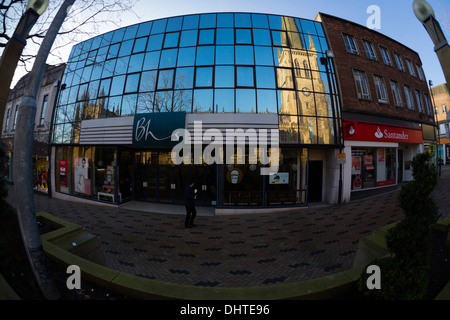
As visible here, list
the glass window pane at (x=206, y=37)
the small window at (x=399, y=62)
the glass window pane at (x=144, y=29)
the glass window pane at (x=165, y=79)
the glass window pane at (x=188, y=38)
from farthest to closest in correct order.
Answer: the small window at (x=399, y=62)
the glass window pane at (x=144, y=29)
the glass window pane at (x=188, y=38)
the glass window pane at (x=206, y=37)
the glass window pane at (x=165, y=79)

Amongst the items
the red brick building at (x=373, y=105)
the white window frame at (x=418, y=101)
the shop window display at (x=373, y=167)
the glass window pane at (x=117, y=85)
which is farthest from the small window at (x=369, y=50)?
the glass window pane at (x=117, y=85)

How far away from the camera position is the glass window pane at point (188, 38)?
34.9 feet

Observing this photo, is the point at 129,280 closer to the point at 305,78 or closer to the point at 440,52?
the point at 440,52

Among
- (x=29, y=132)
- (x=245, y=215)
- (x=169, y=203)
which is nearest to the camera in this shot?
(x=29, y=132)

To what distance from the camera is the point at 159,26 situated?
11.6 metres

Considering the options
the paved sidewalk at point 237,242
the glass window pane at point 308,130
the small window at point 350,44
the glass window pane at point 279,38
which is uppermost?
the small window at point 350,44

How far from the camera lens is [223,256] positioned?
5.12 m

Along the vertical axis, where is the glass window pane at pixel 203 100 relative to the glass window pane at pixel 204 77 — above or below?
below

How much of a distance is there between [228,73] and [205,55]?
180cm

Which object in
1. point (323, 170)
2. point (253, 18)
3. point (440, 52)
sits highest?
point (253, 18)

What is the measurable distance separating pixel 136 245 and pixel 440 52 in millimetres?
8813

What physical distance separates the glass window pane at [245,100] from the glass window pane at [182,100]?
264cm

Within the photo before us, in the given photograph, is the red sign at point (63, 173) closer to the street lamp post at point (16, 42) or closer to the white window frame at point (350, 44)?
the street lamp post at point (16, 42)
